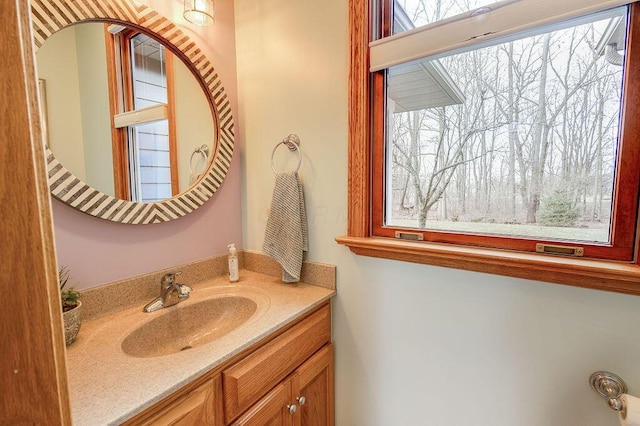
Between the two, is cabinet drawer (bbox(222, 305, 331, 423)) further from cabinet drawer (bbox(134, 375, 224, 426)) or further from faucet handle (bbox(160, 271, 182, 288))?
Result: faucet handle (bbox(160, 271, 182, 288))

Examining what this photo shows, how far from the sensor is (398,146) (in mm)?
1118

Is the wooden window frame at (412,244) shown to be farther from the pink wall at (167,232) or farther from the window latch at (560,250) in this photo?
the pink wall at (167,232)

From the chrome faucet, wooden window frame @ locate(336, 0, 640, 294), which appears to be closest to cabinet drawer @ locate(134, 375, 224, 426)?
the chrome faucet

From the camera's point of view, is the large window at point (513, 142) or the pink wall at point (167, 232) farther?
the pink wall at point (167, 232)

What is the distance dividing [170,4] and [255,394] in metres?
1.46

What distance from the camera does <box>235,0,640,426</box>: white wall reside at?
83 centimetres

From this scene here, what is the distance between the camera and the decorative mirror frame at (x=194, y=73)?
0.85m

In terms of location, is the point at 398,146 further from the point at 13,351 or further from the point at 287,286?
the point at 13,351

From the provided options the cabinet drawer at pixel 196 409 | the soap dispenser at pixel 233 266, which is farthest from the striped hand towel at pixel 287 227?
the cabinet drawer at pixel 196 409

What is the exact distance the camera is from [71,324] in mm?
807

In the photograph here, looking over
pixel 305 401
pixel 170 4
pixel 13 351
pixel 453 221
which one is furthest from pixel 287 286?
pixel 170 4

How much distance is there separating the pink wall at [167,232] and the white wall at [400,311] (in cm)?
7

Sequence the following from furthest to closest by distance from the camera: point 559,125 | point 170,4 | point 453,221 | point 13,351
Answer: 1. point 170,4
2. point 453,221
3. point 559,125
4. point 13,351

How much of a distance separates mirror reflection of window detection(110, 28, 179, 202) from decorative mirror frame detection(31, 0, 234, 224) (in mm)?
45
